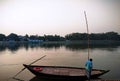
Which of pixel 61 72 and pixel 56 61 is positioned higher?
pixel 61 72

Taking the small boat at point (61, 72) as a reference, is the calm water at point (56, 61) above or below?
below

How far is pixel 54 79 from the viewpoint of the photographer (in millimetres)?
11422

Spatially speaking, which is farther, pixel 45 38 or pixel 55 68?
pixel 45 38

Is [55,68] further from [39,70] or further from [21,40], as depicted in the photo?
[21,40]

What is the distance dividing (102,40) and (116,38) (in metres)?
7.63

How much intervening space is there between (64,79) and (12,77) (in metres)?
4.12

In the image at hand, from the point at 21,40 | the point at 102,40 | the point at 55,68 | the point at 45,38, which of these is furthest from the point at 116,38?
the point at 55,68

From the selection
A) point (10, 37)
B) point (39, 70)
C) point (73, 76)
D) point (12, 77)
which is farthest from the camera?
point (10, 37)

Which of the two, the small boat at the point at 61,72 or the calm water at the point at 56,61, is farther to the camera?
the calm water at the point at 56,61

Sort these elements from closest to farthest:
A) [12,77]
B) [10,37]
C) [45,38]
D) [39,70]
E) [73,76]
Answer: [73,76], [39,70], [12,77], [10,37], [45,38]

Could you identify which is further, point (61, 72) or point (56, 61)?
point (56, 61)

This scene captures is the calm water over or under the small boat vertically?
under

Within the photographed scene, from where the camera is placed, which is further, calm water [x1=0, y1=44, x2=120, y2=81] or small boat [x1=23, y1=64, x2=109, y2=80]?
calm water [x1=0, y1=44, x2=120, y2=81]

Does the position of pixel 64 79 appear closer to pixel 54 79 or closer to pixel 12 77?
pixel 54 79
